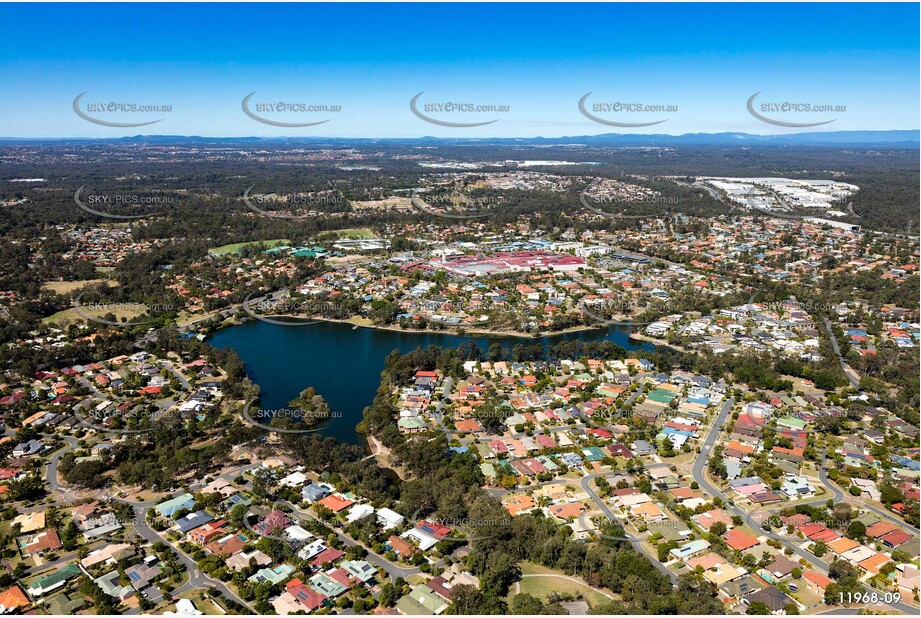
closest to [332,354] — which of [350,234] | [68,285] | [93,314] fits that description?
[93,314]

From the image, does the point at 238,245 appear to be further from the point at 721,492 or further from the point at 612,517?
the point at 721,492

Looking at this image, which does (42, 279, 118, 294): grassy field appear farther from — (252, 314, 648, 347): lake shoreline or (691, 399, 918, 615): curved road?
(691, 399, 918, 615): curved road

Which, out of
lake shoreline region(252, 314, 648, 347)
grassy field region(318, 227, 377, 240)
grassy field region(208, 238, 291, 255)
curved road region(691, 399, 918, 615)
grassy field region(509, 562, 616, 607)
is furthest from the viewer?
grassy field region(318, 227, 377, 240)


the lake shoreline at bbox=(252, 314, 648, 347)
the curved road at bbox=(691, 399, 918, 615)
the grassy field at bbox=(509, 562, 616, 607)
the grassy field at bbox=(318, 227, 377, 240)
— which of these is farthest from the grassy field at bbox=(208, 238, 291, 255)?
the grassy field at bbox=(509, 562, 616, 607)

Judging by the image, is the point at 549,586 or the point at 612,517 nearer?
the point at 549,586

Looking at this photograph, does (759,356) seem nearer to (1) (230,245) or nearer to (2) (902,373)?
(2) (902,373)

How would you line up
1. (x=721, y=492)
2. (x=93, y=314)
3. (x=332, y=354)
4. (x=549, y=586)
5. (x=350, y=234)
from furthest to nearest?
(x=350, y=234) → (x=93, y=314) → (x=332, y=354) → (x=721, y=492) → (x=549, y=586)

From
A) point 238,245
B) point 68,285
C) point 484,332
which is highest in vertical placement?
point 238,245
